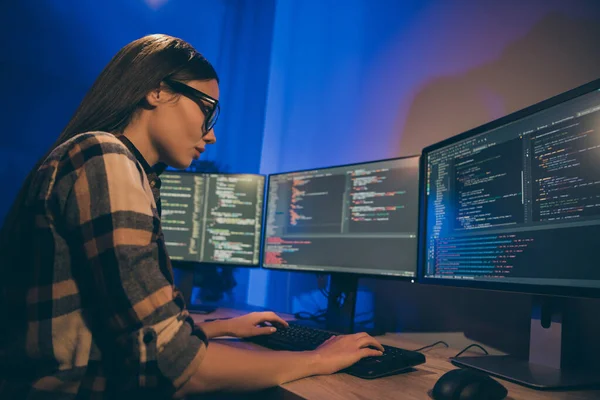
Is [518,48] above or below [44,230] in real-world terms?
above

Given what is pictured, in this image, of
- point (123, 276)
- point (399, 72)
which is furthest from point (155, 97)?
point (399, 72)

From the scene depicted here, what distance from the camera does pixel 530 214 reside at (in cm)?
85

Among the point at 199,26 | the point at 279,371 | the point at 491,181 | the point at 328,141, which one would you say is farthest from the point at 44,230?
the point at 199,26

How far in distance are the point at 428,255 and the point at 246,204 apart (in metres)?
0.83

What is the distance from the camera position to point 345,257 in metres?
1.37

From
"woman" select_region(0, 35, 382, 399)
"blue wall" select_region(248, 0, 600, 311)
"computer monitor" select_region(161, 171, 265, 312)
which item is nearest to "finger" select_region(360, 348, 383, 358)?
"woman" select_region(0, 35, 382, 399)

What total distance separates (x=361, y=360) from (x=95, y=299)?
50 centimetres

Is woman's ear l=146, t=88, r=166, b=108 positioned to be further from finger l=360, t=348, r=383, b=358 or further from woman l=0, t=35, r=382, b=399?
finger l=360, t=348, r=383, b=358

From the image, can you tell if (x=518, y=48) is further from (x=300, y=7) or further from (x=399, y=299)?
(x=300, y=7)

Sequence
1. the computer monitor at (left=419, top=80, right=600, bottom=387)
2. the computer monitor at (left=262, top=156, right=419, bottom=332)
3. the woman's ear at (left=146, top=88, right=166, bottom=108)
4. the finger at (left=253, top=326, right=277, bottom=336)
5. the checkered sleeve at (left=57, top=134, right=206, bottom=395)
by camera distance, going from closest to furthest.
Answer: the checkered sleeve at (left=57, top=134, right=206, bottom=395) < the computer monitor at (left=419, top=80, right=600, bottom=387) < the woman's ear at (left=146, top=88, right=166, bottom=108) < the finger at (left=253, top=326, right=277, bottom=336) < the computer monitor at (left=262, top=156, right=419, bottom=332)

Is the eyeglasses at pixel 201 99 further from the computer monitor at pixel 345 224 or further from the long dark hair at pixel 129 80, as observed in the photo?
the computer monitor at pixel 345 224

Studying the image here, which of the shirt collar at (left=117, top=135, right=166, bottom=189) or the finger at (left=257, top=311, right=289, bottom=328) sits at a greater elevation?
the shirt collar at (left=117, top=135, right=166, bottom=189)

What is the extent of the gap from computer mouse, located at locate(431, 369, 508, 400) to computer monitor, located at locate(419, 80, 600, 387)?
143 mm

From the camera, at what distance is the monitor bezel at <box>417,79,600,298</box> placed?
0.76m
